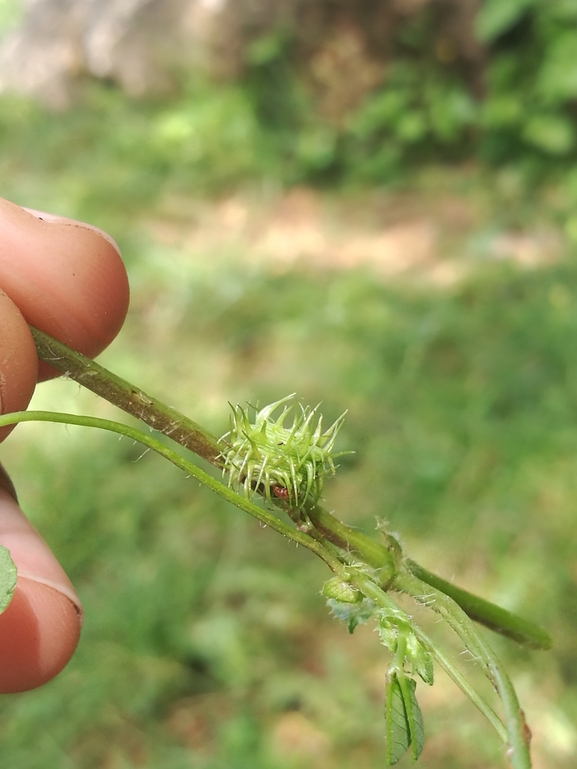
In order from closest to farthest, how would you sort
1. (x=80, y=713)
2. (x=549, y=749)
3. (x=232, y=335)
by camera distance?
(x=549, y=749), (x=80, y=713), (x=232, y=335)

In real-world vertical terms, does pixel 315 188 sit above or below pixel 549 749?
above

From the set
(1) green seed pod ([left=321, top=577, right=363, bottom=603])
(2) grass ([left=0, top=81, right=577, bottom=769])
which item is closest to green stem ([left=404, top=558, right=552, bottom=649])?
(1) green seed pod ([left=321, top=577, right=363, bottom=603])

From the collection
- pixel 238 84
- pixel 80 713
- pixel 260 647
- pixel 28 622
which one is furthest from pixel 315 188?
pixel 28 622

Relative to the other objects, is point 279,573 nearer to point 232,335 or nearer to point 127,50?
point 232,335

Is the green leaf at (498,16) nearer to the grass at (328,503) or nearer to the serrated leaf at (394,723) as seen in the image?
the grass at (328,503)

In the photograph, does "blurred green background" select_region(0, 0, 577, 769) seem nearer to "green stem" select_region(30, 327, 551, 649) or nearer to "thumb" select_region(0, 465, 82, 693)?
"thumb" select_region(0, 465, 82, 693)

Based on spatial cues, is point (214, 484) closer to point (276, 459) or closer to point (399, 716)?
point (276, 459)

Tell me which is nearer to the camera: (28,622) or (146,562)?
(28,622)

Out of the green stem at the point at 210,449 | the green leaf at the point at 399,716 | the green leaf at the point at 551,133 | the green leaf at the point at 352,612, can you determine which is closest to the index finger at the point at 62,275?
the green stem at the point at 210,449
